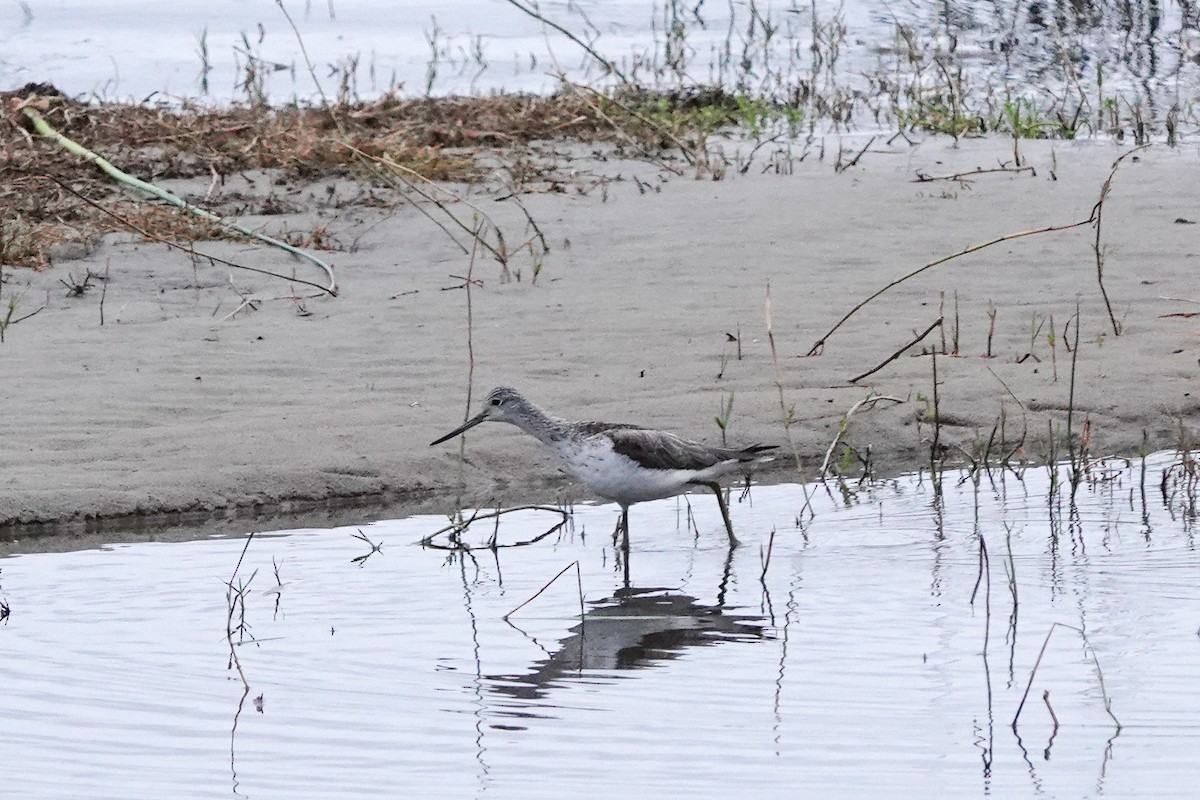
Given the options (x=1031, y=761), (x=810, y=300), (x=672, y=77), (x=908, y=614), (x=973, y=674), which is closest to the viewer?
(x=1031, y=761)

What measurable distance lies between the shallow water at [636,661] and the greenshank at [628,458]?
225mm

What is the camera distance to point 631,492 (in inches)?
262

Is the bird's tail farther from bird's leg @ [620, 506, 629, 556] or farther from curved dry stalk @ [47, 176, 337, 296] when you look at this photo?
curved dry stalk @ [47, 176, 337, 296]

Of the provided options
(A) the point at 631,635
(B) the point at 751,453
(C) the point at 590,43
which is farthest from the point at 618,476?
(C) the point at 590,43

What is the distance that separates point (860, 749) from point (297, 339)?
17.5ft

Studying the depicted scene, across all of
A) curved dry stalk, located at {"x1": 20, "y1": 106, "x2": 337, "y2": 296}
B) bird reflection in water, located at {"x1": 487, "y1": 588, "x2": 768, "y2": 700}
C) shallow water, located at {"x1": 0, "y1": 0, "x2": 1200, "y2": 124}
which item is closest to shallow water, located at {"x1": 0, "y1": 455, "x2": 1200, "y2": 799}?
bird reflection in water, located at {"x1": 487, "y1": 588, "x2": 768, "y2": 700}

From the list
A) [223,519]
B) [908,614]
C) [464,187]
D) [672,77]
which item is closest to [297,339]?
[223,519]

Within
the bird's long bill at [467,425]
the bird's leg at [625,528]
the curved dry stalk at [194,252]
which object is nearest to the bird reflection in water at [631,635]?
the bird's leg at [625,528]

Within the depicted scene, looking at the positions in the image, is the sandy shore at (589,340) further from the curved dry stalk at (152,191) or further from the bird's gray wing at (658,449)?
the bird's gray wing at (658,449)

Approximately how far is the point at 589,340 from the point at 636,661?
402cm

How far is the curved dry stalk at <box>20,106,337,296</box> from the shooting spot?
993 centimetres

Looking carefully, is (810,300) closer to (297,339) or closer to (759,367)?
(759,367)

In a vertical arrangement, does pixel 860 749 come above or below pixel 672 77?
below

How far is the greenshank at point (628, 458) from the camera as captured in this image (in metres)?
6.61
